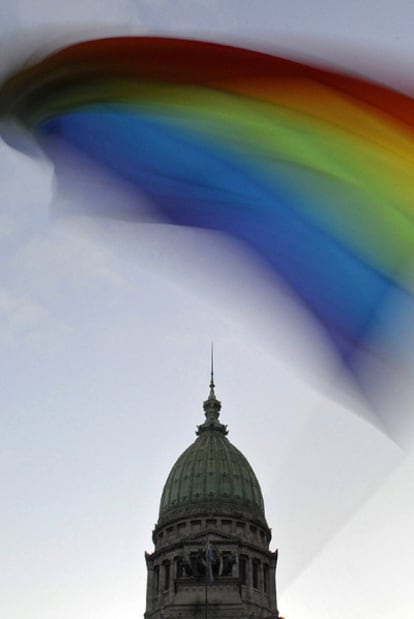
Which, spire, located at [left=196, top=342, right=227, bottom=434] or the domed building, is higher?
spire, located at [left=196, top=342, right=227, bottom=434]

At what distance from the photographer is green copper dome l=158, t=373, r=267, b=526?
8262 centimetres

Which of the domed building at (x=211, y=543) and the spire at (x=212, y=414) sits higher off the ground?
the spire at (x=212, y=414)

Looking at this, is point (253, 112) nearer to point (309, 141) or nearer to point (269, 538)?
point (309, 141)

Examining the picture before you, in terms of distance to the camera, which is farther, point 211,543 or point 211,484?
point 211,484

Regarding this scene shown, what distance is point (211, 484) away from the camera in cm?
8475

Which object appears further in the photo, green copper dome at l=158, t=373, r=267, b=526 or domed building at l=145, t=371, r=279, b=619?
green copper dome at l=158, t=373, r=267, b=526

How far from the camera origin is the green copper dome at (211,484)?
3253 inches

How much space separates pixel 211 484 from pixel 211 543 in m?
9.18

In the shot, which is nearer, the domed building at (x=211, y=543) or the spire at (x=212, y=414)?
the domed building at (x=211, y=543)

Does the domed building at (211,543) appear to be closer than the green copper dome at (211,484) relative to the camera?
Yes

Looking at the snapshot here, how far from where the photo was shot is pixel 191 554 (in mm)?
76125

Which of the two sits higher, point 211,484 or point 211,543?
point 211,484

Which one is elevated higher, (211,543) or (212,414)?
(212,414)

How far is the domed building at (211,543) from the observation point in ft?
221
